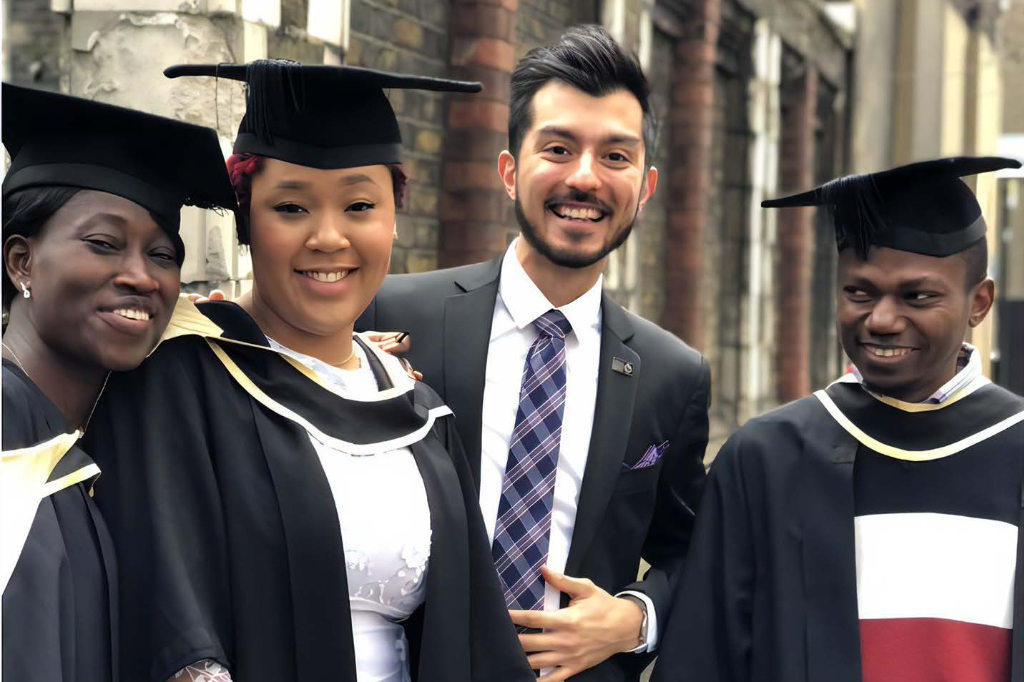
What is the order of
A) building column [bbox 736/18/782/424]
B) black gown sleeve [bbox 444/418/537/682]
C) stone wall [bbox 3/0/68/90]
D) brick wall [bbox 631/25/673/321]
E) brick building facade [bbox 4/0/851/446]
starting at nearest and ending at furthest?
black gown sleeve [bbox 444/418/537/682] → brick building facade [bbox 4/0/851/446] → stone wall [bbox 3/0/68/90] → brick wall [bbox 631/25/673/321] → building column [bbox 736/18/782/424]

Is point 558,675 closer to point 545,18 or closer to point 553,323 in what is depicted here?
point 553,323

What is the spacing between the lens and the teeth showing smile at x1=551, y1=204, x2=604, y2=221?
2.64m

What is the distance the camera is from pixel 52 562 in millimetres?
1697

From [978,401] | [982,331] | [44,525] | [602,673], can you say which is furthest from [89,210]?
[982,331]

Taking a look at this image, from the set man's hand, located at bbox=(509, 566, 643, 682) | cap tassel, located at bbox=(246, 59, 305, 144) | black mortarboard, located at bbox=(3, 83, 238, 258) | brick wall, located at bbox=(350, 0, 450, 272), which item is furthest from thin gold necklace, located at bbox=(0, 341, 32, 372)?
brick wall, located at bbox=(350, 0, 450, 272)

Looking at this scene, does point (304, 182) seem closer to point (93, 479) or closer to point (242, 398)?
point (242, 398)

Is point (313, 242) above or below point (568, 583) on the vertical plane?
above

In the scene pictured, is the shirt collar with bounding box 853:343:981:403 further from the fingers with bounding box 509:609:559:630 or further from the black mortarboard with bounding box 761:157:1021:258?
the fingers with bounding box 509:609:559:630

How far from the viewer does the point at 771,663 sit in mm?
2463

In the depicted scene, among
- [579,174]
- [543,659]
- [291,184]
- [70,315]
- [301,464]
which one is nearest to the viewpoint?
[70,315]

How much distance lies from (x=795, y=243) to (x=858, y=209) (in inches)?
487

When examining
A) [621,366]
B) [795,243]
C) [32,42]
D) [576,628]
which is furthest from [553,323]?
[795,243]

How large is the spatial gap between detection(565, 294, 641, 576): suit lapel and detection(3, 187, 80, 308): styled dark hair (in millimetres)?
1224

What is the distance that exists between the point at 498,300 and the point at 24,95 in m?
1.20
